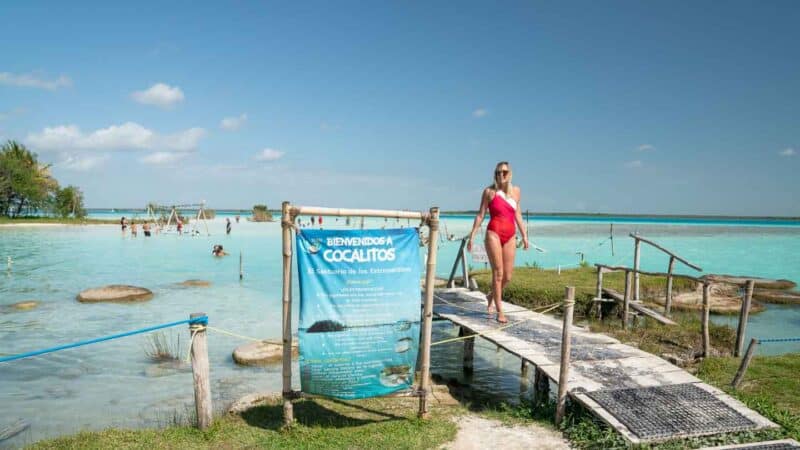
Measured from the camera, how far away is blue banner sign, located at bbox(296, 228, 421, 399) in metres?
5.30

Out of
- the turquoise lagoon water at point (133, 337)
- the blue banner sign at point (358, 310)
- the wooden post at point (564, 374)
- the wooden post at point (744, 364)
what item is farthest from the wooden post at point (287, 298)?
the wooden post at point (744, 364)

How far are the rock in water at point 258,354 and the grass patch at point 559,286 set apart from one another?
25.8ft

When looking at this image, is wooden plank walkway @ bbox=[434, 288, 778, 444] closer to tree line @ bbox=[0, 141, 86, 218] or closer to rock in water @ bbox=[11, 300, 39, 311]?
rock in water @ bbox=[11, 300, 39, 311]

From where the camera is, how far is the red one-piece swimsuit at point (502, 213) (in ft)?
24.2

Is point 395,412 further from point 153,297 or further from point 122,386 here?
point 153,297

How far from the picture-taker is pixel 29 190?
55750 millimetres

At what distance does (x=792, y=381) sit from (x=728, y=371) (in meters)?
0.84

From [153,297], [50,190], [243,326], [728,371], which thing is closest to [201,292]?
[153,297]

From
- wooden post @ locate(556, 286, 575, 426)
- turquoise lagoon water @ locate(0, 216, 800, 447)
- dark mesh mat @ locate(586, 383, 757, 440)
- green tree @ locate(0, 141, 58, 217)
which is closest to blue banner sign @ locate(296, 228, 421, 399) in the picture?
wooden post @ locate(556, 286, 575, 426)

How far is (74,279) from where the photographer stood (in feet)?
72.6

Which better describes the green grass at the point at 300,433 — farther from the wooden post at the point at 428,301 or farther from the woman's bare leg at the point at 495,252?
the woman's bare leg at the point at 495,252

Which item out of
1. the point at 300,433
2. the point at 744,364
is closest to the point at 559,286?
the point at 744,364

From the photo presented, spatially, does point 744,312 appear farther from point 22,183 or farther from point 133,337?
point 22,183

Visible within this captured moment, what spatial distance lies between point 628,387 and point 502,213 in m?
2.92
